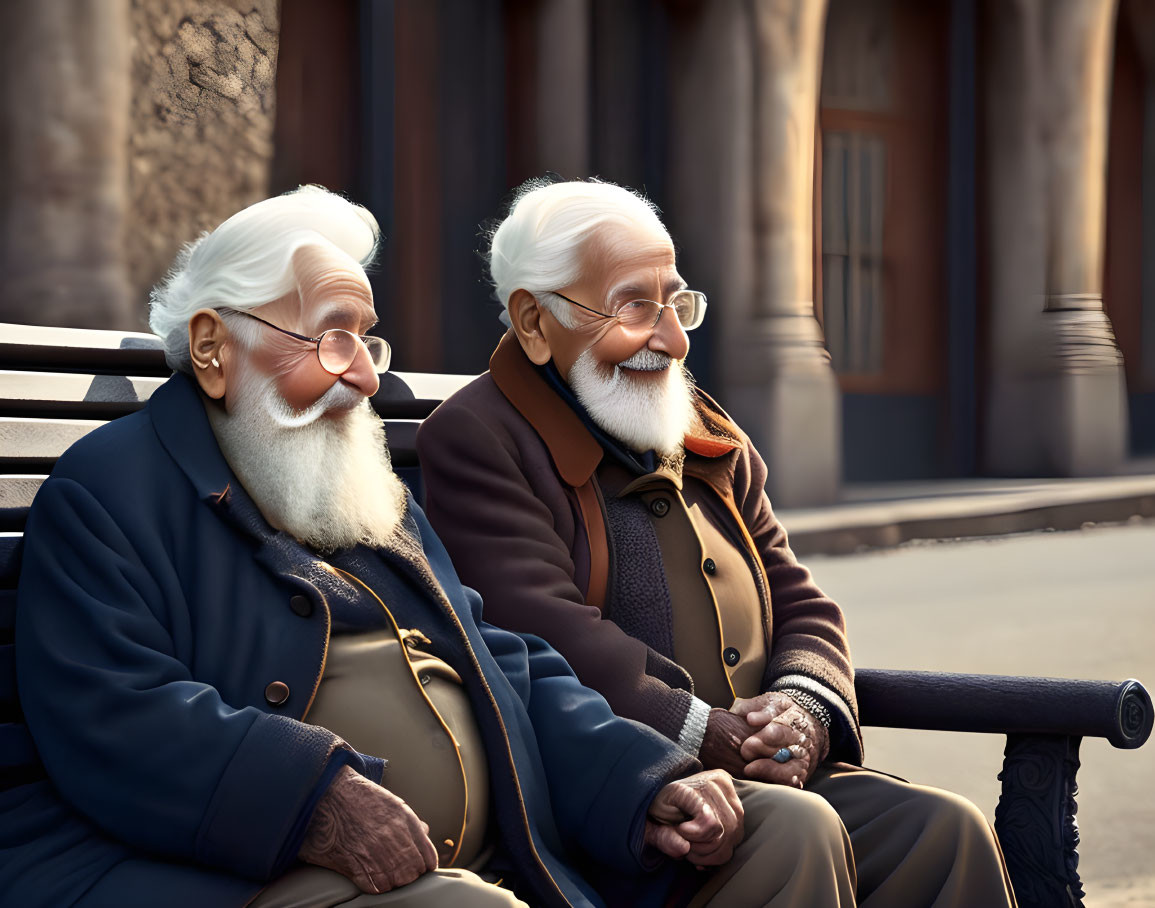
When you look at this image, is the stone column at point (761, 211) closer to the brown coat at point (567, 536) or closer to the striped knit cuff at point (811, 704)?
the brown coat at point (567, 536)

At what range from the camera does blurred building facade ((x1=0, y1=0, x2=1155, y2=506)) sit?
26.7 feet

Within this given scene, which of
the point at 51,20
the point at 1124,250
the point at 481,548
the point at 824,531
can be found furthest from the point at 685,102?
the point at 481,548

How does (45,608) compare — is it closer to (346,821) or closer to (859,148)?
(346,821)

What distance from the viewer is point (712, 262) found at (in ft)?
39.2

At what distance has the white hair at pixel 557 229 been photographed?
268 cm

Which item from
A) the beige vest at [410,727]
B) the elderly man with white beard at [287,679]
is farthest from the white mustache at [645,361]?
the beige vest at [410,727]

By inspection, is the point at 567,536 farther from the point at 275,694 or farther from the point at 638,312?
the point at 275,694

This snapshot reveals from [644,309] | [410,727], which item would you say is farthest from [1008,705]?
[410,727]

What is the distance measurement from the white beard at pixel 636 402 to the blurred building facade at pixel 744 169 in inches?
223

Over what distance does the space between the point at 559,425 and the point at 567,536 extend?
0.20m

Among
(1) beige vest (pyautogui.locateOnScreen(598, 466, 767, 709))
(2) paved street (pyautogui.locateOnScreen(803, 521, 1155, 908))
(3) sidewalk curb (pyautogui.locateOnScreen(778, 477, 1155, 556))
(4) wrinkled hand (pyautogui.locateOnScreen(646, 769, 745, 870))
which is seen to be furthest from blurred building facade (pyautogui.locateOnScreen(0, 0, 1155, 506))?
(4) wrinkled hand (pyautogui.locateOnScreen(646, 769, 745, 870))

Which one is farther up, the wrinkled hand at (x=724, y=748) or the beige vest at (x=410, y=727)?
Answer: the beige vest at (x=410, y=727)

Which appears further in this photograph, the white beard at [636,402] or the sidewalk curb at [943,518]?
the sidewalk curb at [943,518]

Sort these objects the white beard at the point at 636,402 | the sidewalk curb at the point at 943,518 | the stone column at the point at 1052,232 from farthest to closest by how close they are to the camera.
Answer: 1. the stone column at the point at 1052,232
2. the sidewalk curb at the point at 943,518
3. the white beard at the point at 636,402
